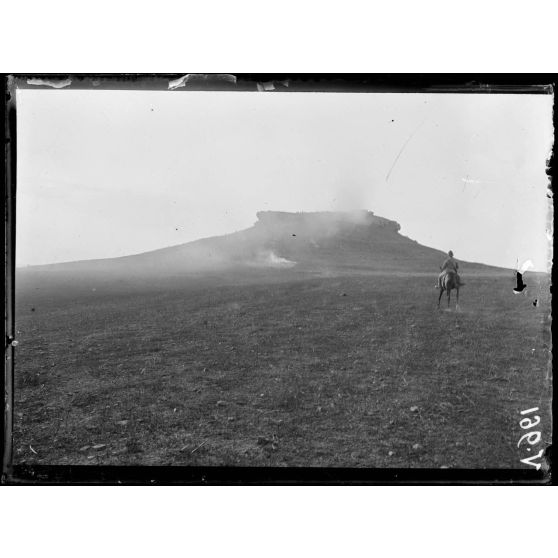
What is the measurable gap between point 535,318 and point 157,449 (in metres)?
5.37

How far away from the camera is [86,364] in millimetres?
5613

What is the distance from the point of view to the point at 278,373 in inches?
219

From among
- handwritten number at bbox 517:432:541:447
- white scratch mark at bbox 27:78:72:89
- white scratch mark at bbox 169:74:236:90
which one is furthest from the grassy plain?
white scratch mark at bbox 169:74:236:90

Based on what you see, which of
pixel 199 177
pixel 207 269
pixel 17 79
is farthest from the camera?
pixel 207 269

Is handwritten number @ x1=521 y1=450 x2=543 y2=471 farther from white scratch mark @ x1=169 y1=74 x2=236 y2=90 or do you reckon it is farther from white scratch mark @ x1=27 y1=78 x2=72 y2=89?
white scratch mark @ x1=27 y1=78 x2=72 y2=89

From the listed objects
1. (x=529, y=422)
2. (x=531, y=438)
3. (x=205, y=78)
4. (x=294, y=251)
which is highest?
(x=205, y=78)

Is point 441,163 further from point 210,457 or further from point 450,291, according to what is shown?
point 210,457

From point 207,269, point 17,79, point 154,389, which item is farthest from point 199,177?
point 154,389

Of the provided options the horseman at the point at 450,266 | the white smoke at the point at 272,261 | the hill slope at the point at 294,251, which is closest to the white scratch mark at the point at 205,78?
the hill slope at the point at 294,251

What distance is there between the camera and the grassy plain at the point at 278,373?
4.83m

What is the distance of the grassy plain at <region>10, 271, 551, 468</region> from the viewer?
483 cm

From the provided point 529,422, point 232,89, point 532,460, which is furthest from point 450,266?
point 232,89

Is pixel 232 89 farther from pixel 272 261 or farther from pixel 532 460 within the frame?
pixel 532 460

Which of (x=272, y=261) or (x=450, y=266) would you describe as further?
(x=272, y=261)
